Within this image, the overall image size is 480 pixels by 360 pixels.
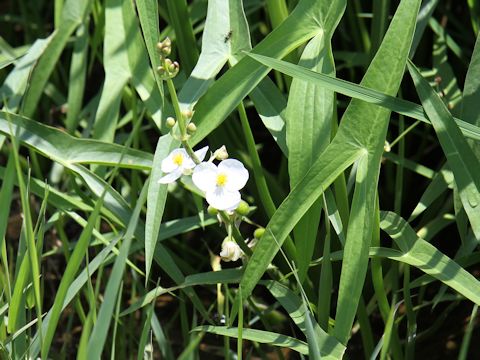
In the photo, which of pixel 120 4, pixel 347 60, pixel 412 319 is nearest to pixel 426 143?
pixel 347 60

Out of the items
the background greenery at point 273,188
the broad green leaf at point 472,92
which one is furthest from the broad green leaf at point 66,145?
the broad green leaf at point 472,92

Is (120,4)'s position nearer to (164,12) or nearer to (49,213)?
(164,12)

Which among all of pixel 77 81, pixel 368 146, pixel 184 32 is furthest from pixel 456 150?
pixel 77 81

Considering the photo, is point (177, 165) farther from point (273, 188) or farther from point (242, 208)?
point (273, 188)

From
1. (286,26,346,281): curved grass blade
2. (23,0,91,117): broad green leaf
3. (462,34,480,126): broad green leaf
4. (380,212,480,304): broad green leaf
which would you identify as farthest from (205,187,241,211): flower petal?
(23,0,91,117): broad green leaf

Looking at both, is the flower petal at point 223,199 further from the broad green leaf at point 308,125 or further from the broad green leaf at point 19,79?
the broad green leaf at point 19,79
